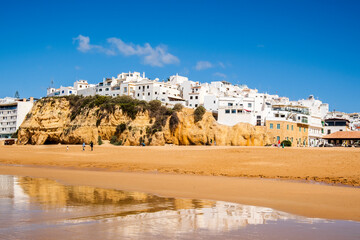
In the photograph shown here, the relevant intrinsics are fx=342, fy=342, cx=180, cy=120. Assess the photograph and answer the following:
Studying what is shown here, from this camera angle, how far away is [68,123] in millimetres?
57000

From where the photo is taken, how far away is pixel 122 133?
165 ft

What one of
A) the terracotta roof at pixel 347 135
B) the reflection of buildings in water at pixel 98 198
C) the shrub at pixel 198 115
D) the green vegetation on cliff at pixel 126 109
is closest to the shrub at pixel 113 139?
the green vegetation on cliff at pixel 126 109

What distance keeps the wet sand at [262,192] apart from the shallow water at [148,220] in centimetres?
88

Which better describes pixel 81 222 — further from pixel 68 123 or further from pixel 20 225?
pixel 68 123

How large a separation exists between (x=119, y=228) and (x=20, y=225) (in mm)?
2085

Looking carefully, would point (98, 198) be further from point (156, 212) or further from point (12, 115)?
point (12, 115)

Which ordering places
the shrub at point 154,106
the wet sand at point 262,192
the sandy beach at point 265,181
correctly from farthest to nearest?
1. the shrub at point 154,106
2. the sandy beach at point 265,181
3. the wet sand at point 262,192

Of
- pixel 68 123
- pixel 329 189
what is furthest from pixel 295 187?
pixel 68 123

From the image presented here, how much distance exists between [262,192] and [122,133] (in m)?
39.8

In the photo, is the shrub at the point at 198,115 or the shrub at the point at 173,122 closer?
the shrub at the point at 173,122

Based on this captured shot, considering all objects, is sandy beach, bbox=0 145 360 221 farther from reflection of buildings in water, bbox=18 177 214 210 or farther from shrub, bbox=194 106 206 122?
shrub, bbox=194 106 206 122

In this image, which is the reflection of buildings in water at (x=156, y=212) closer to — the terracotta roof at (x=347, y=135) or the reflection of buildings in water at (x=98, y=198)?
the reflection of buildings in water at (x=98, y=198)

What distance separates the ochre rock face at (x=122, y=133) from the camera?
4738cm

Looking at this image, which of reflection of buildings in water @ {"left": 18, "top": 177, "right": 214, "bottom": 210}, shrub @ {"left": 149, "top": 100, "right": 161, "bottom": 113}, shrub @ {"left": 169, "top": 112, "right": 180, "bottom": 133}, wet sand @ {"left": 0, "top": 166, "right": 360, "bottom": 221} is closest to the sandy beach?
wet sand @ {"left": 0, "top": 166, "right": 360, "bottom": 221}
